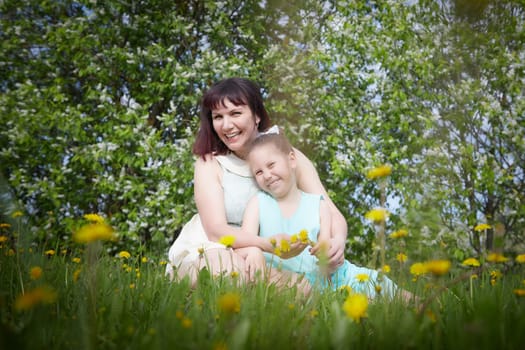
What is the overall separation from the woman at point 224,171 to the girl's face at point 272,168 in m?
0.25

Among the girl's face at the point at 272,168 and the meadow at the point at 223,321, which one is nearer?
the meadow at the point at 223,321

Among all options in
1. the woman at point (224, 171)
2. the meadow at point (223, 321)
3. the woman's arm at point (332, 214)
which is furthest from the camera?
the woman at point (224, 171)

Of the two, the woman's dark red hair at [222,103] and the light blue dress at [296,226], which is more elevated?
the woman's dark red hair at [222,103]

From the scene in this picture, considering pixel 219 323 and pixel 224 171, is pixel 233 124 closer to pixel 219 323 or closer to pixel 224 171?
pixel 224 171

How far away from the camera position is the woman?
2.26 metres

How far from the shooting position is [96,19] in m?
4.20

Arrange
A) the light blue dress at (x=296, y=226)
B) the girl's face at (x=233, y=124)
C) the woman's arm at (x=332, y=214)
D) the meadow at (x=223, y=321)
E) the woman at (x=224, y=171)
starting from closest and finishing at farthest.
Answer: the meadow at (x=223, y=321) < the woman's arm at (x=332, y=214) < the light blue dress at (x=296, y=226) < the woman at (x=224, y=171) < the girl's face at (x=233, y=124)

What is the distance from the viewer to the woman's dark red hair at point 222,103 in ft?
8.11

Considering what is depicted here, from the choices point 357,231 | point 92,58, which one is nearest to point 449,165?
point 357,231

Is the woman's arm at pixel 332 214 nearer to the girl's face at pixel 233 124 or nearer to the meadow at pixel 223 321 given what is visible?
the girl's face at pixel 233 124

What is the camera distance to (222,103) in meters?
2.45

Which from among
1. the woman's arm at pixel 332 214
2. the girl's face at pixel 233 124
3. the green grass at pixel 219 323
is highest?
the girl's face at pixel 233 124

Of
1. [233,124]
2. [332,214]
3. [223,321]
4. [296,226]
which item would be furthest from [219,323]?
[233,124]

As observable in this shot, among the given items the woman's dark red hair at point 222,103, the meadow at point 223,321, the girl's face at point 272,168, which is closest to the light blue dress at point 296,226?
the girl's face at point 272,168
